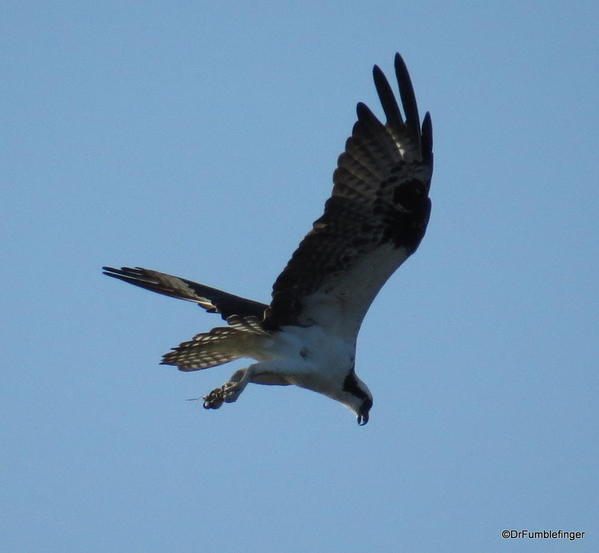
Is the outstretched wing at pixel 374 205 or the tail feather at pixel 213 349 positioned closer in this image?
the outstretched wing at pixel 374 205

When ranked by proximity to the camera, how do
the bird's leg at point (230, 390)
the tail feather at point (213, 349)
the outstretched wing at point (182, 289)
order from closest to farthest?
the bird's leg at point (230, 390), the tail feather at point (213, 349), the outstretched wing at point (182, 289)

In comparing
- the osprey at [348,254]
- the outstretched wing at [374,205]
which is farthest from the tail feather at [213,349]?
the outstretched wing at [374,205]

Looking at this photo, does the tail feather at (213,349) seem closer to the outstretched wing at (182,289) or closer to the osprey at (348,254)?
the osprey at (348,254)

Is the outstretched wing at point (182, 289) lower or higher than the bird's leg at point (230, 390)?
higher

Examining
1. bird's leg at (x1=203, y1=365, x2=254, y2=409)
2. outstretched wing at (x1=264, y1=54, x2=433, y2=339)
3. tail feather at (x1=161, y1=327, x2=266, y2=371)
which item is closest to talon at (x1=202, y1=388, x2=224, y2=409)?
bird's leg at (x1=203, y1=365, x2=254, y2=409)

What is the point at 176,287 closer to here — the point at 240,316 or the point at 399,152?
the point at 240,316

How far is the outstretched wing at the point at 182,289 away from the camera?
10.6 m

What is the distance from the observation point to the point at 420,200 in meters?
9.62

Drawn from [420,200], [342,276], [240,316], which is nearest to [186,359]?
[240,316]

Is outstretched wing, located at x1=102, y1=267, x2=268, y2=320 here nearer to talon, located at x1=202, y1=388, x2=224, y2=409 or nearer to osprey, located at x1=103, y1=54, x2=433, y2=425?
osprey, located at x1=103, y1=54, x2=433, y2=425

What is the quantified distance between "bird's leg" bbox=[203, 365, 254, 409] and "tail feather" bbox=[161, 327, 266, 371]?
14.3 inches

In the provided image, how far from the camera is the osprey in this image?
955 centimetres

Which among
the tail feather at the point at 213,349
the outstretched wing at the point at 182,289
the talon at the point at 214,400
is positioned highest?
the outstretched wing at the point at 182,289

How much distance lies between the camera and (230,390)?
31.2 feet
